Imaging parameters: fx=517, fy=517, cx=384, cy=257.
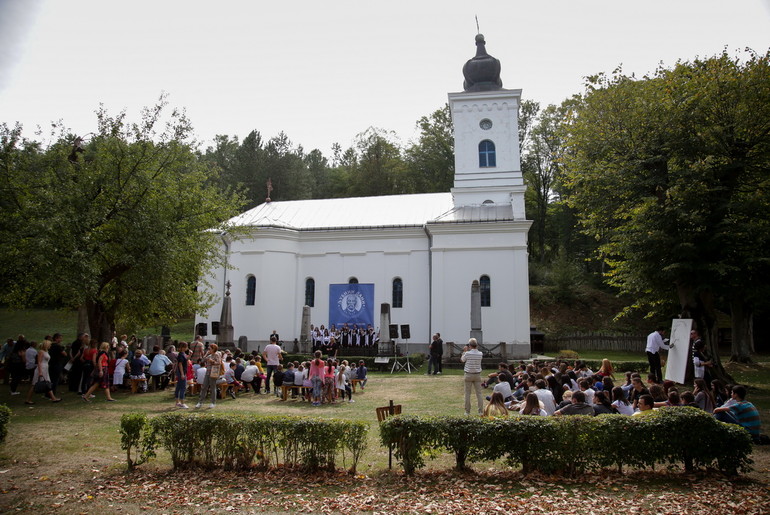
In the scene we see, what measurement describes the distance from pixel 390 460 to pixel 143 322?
49.0 feet

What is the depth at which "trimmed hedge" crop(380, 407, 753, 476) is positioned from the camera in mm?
7582

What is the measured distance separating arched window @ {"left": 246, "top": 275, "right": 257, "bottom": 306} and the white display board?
21.3 m

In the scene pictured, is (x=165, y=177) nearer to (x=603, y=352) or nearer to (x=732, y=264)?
(x=732, y=264)

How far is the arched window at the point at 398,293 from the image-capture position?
29578mm

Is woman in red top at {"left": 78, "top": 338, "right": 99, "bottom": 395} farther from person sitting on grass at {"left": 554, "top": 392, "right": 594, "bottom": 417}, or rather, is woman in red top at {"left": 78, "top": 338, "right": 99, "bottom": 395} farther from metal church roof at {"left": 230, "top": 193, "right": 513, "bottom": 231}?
metal church roof at {"left": 230, "top": 193, "right": 513, "bottom": 231}

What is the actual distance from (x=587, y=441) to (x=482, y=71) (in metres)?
28.2

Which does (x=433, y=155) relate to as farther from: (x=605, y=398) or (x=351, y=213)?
(x=605, y=398)

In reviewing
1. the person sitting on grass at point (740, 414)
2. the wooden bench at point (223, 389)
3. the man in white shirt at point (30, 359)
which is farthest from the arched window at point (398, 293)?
the person sitting on grass at point (740, 414)

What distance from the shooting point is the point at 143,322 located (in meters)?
19.8

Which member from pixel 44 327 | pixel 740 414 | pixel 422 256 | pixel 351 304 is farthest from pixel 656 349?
pixel 44 327

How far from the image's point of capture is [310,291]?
30.9 meters

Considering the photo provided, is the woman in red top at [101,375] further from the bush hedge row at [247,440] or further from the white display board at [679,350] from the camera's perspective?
the white display board at [679,350]

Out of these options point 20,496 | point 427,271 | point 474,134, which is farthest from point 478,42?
point 20,496

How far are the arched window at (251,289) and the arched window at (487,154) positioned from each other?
15.3 m
